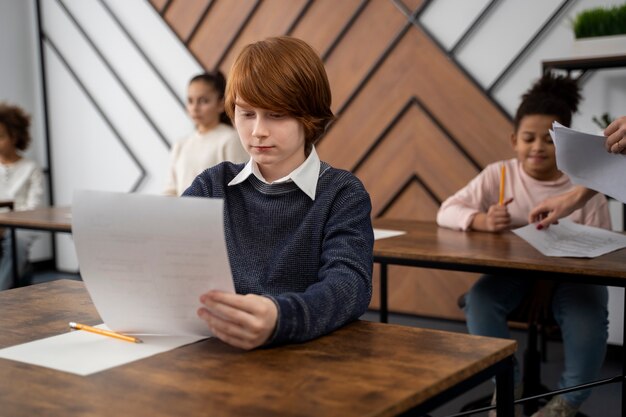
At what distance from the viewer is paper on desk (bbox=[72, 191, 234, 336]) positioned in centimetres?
97

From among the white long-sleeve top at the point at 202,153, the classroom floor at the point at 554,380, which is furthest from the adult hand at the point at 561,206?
the white long-sleeve top at the point at 202,153

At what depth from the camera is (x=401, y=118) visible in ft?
12.3

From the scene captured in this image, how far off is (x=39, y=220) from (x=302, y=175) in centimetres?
188

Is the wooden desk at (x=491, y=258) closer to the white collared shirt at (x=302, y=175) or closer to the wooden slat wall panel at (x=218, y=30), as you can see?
the white collared shirt at (x=302, y=175)

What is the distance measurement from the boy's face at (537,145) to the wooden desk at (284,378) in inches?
53.9

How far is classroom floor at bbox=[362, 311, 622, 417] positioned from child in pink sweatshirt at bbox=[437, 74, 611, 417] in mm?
313

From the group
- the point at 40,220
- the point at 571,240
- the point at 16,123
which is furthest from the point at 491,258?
the point at 16,123

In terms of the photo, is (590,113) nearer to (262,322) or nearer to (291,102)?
(291,102)

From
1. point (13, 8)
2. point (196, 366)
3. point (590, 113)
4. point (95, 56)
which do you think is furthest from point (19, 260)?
point (196, 366)

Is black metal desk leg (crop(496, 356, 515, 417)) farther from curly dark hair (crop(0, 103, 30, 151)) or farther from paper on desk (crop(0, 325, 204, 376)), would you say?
curly dark hair (crop(0, 103, 30, 151))

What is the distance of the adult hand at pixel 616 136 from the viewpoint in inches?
63.2

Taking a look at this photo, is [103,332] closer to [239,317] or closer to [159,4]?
[239,317]

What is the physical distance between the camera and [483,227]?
2.29 meters

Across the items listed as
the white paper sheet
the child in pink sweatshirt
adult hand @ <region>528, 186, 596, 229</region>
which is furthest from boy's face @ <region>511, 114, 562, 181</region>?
the white paper sheet
